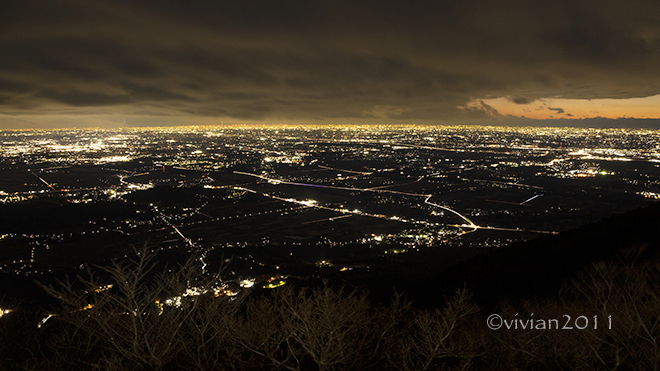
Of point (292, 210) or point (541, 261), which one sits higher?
point (541, 261)

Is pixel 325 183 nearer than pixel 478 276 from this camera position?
No

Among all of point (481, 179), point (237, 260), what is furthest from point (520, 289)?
point (481, 179)

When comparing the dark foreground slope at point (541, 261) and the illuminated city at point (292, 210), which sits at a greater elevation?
the dark foreground slope at point (541, 261)

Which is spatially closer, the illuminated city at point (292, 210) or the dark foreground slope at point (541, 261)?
the dark foreground slope at point (541, 261)

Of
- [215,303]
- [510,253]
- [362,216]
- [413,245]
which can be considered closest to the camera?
[215,303]

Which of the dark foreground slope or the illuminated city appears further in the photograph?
the illuminated city

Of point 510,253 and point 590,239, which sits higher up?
point 590,239

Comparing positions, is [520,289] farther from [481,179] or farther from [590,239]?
[481,179]

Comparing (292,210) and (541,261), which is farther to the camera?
(292,210)
